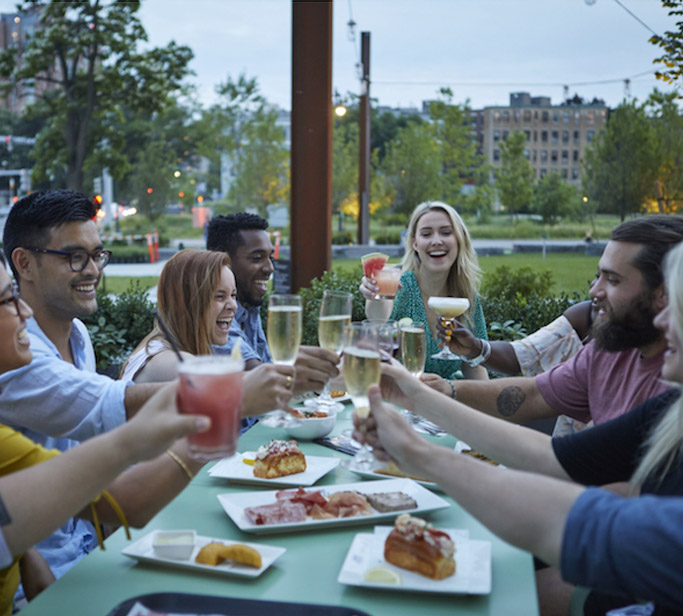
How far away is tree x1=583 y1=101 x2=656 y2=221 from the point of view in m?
12.8

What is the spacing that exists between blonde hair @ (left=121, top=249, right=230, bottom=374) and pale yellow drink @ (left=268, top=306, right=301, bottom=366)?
1253 mm

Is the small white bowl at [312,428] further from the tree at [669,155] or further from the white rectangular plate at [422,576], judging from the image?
the tree at [669,155]

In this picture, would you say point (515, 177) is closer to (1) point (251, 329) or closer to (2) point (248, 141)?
(2) point (248, 141)

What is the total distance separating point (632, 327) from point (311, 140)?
4848 millimetres

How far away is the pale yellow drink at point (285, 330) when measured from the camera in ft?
6.74

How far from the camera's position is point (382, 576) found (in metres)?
1.70

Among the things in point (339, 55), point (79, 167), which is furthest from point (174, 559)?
point (339, 55)

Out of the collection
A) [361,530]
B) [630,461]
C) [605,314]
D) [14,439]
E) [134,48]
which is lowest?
[361,530]

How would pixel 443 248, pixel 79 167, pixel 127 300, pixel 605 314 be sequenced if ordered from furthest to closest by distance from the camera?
pixel 79 167
pixel 127 300
pixel 443 248
pixel 605 314

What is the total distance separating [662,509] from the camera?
1284 millimetres

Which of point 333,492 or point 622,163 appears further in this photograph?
point 622,163

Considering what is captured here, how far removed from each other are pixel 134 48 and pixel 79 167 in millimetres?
4251

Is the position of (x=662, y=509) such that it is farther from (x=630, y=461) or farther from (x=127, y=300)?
(x=127, y=300)

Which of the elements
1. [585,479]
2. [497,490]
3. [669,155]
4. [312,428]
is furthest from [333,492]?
[669,155]
